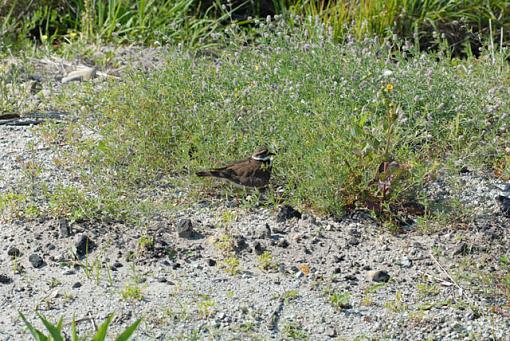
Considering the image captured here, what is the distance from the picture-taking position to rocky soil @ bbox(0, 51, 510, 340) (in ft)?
16.2

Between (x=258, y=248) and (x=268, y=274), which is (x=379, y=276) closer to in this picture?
(x=268, y=274)

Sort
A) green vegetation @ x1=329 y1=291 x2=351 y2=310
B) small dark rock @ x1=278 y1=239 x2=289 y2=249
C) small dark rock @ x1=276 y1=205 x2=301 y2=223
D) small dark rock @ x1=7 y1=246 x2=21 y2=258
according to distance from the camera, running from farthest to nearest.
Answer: small dark rock @ x1=276 y1=205 x2=301 y2=223, small dark rock @ x1=278 y1=239 x2=289 y2=249, small dark rock @ x1=7 y1=246 x2=21 y2=258, green vegetation @ x1=329 y1=291 x2=351 y2=310

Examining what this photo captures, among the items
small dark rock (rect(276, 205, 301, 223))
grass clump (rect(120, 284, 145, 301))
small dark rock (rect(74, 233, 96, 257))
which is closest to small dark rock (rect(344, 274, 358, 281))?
small dark rock (rect(276, 205, 301, 223))

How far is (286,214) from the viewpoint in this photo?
6.07 metres

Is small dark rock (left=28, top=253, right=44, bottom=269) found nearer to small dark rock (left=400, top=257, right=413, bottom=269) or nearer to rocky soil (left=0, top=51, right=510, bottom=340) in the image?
rocky soil (left=0, top=51, right=510, bottom=340)

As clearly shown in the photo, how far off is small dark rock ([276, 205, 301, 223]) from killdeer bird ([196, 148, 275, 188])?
25 cm

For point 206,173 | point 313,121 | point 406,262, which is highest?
point 313,121

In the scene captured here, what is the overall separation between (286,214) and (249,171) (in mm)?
371

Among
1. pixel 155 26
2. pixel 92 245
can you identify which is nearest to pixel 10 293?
pixel 92 245

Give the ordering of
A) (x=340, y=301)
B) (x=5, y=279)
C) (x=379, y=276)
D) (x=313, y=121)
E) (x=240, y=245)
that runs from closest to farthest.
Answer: (x=340, y=301)
(x=5, y=279)
(x=379, y=276)
(x=240, y=245)
(x=313, y=121)

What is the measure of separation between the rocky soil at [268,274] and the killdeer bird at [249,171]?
204mm

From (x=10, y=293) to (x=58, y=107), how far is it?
3.06m

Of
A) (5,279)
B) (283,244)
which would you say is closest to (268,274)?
(283,244)

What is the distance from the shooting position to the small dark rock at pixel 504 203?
6.10 metres
